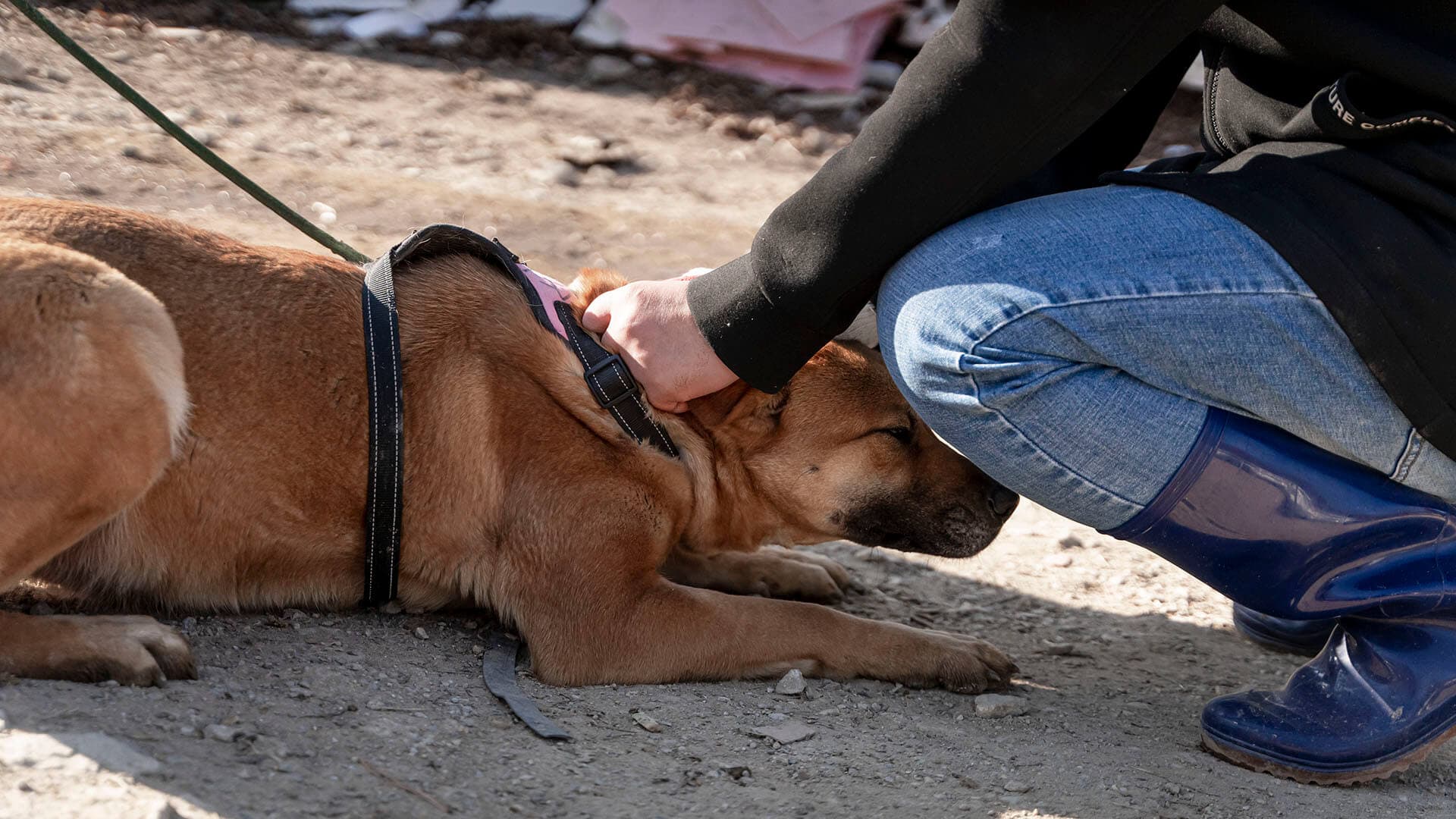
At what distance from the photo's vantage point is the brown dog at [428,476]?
2.55 meters

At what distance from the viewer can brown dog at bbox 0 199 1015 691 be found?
8.36 ft

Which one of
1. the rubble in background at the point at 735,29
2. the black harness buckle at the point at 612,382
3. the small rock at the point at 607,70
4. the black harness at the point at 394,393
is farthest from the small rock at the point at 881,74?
the black harness buckle at the point at 612,382

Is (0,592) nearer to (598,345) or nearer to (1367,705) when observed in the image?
(598,345)

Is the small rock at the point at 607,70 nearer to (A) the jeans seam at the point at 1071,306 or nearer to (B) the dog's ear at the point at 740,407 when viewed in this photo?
(B) the dog's ear at the point at 740,407

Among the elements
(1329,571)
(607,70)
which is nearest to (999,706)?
(1329,571)

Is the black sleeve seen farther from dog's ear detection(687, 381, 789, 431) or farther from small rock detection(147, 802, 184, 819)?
small rock detection(147, 802, 184, 819)

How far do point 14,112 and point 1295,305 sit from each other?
5133 millimetres

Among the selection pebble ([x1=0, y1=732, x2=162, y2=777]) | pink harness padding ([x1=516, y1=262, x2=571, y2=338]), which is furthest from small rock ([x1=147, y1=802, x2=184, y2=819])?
pink harness padding ([x1=516, y1=262, x2=571, y2=338])

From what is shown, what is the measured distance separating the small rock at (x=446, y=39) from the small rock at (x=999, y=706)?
592 centimetres

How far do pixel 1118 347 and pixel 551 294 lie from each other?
1334 mm

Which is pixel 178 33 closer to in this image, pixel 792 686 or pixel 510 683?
pixel 510 683

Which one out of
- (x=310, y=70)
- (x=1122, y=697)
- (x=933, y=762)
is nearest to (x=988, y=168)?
(x=933, y=762)

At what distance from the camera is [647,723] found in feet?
8.93

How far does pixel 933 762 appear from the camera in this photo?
8.69ft
